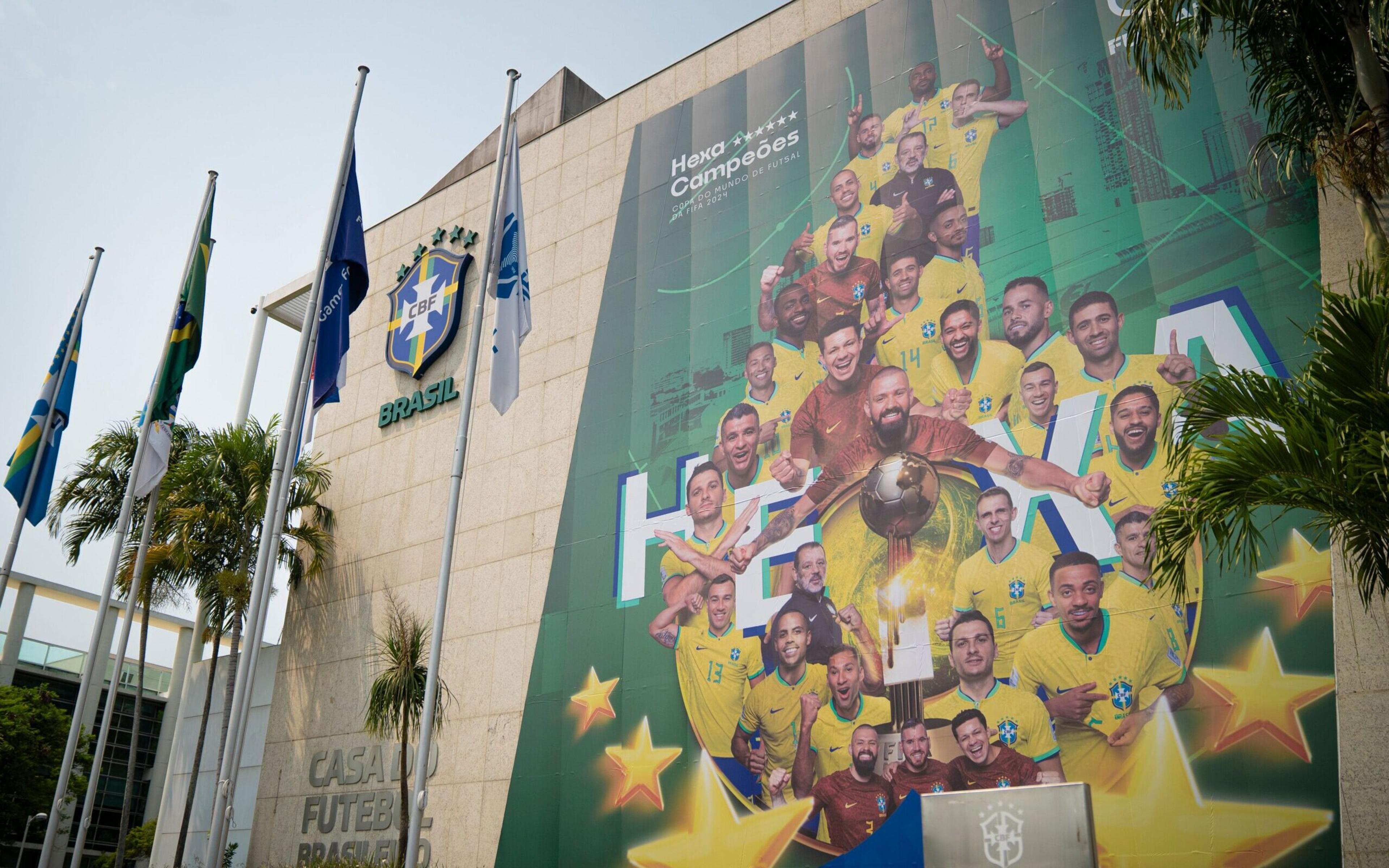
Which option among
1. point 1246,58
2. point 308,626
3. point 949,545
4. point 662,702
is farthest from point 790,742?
point 308,626

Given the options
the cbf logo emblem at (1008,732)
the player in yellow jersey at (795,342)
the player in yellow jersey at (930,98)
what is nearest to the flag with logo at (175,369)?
the player in yellow jersey at (795,342)

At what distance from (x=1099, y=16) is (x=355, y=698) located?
59.5 ft

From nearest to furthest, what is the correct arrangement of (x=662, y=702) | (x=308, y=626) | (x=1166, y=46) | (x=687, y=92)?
(x=1166, y=46), (x=662, y=702), (x=687, y=92), (x=308, y=626)

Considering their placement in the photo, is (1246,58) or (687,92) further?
(687,92)

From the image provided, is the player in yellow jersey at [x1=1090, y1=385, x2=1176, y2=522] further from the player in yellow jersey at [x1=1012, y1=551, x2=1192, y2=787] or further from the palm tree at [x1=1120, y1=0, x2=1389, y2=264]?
the palm tree at [x1=1120, y1=0, x2=1389, y2=264]

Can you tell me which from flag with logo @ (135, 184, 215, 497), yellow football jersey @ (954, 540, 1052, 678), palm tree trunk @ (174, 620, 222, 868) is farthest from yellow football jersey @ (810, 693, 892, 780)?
palm tree trunk @ (174, 620, 222, 868)

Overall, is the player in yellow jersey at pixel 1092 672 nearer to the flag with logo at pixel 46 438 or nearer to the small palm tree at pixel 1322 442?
the small palm tree at pixel 1322 442

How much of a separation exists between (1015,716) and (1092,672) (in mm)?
1124

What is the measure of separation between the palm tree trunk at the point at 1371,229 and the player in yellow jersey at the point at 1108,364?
3.90m

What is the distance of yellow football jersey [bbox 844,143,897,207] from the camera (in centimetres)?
1708

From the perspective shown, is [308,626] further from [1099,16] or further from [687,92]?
[1099,16]

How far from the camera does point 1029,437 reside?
46.8 ft

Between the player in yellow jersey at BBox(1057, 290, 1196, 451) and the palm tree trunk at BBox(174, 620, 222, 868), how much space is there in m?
18.3

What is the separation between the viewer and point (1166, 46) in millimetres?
9898
